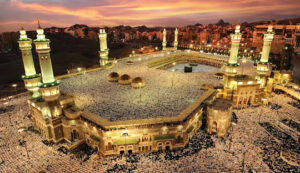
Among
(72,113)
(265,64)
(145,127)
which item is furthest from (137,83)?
(265,64)

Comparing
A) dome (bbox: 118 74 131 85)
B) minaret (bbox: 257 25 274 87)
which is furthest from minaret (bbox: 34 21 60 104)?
minaret (bbox: 257 25 274 87)

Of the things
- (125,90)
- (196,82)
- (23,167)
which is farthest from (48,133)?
(196,82)

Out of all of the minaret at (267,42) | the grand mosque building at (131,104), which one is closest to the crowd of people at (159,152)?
the grand mosque building at (131,104)

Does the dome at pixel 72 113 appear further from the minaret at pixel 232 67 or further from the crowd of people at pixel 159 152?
the minaret at pixel 232 67

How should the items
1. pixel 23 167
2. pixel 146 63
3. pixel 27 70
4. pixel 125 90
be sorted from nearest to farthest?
pixel 23 167 < pixel 27 70 < pixel 125 90 < pixel 146 63

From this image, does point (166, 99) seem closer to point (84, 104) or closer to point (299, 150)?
point (84, 104)

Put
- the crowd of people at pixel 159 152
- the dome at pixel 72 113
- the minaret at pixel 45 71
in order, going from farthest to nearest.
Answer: the dome at pixel 72 113 < the minaret at pixel 45 71 < the crowd of people at pixel 159 152

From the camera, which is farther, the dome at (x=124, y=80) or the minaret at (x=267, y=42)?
the dome at (x=124, y=80)

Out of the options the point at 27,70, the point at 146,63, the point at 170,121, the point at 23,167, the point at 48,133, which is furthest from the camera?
the point at 146,63
